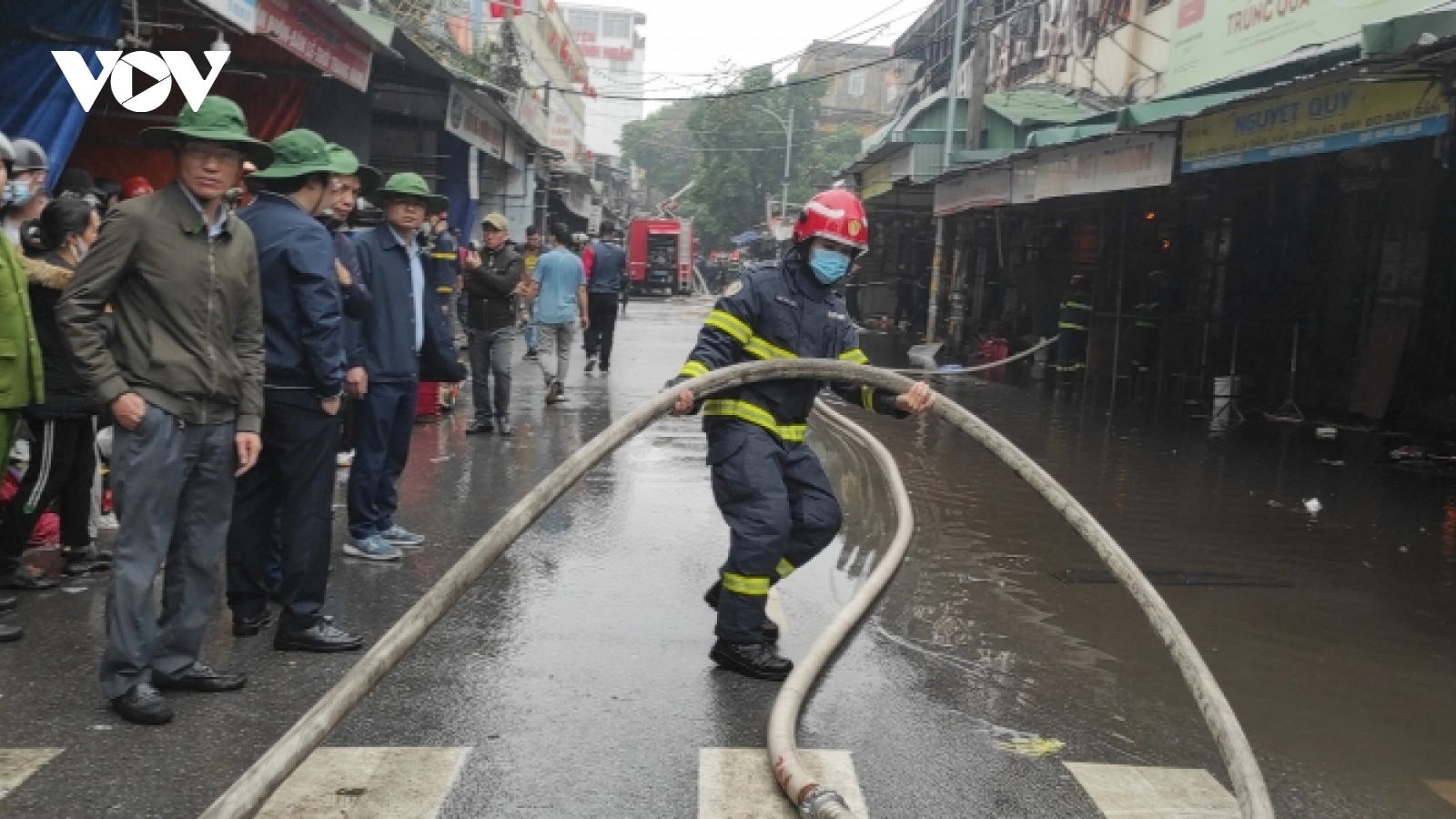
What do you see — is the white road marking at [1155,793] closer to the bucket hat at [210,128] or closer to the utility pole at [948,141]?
the bucket hat at [210,128]

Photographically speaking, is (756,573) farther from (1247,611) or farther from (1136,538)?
(1136,538)

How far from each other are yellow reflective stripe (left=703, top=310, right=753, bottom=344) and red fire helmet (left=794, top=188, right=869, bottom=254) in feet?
1.31

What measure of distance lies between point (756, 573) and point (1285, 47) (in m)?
12.7

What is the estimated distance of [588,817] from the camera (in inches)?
151

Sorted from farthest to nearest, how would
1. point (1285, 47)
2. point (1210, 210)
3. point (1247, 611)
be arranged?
point (1210, 210), point (1285, 47), point (1247, 611)

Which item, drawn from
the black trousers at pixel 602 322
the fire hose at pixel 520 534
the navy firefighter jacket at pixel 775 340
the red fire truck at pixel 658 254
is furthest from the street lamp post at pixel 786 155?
the fire hose at pixel 520 534

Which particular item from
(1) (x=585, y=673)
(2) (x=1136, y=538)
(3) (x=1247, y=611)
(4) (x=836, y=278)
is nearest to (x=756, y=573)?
(1) (x=585, y=673)

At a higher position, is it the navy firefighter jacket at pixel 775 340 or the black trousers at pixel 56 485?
the navy firefighter jacket at pixel 775 340

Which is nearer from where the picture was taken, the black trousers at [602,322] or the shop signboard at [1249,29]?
the shop signboard at [1249,29]

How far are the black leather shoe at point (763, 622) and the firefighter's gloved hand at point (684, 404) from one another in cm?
93

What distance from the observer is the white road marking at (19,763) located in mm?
3900

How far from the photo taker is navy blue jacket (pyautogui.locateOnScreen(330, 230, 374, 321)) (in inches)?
243

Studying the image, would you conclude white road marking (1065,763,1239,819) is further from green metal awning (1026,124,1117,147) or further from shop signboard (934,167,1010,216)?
shop signboard (934,167,1010,216)

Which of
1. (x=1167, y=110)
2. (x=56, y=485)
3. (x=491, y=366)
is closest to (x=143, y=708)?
(x=56, y=485)
